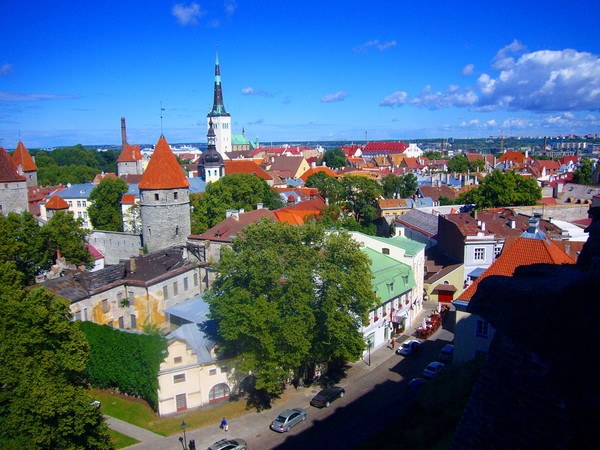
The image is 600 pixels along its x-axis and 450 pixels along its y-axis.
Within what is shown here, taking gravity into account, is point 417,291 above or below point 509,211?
below

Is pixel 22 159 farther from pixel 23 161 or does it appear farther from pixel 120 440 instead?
pixel 120 440

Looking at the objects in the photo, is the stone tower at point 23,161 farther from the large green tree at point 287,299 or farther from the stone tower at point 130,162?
the large green tree at point 287,299

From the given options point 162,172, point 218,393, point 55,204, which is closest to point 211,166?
point 55,204

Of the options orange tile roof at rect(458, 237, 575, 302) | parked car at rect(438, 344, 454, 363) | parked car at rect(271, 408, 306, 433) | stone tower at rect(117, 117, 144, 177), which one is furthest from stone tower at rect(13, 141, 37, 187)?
orange tile roof at rect(458, 237, 575, 302)

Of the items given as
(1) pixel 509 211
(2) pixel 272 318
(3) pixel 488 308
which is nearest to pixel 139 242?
(2) pixel 272 318

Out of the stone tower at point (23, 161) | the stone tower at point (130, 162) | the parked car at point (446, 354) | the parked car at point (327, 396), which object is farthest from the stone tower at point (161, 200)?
the stone tower at point (130, 162)

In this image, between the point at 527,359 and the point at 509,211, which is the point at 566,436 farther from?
the point at 509,211
